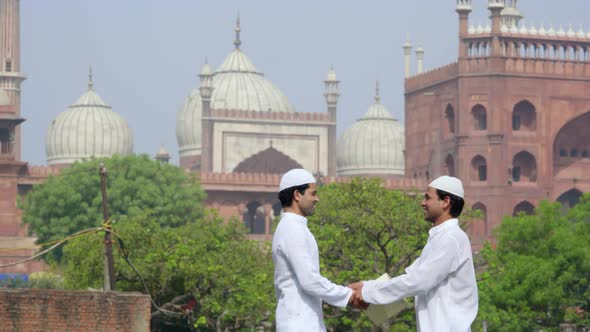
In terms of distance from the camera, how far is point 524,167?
76.3 m

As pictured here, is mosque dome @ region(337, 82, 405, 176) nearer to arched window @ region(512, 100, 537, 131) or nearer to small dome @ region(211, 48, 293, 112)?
small dome @ region(211, 48, 293, 112)

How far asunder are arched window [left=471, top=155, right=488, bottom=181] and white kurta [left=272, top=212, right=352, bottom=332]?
2616 inches

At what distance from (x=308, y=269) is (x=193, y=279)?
21.2m

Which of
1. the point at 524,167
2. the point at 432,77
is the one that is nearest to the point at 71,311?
the point at 524,167

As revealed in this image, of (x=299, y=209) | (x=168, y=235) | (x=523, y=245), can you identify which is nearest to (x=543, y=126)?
(x=523, y=245)

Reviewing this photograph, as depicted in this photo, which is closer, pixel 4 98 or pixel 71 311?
pixel 71 311

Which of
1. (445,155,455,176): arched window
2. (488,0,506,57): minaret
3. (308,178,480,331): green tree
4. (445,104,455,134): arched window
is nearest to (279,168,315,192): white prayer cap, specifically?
(308,178,480,331): green tree

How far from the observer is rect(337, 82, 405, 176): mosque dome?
98.3m

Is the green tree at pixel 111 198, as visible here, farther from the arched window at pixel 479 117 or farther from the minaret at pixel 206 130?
the minaret at pixel 206 130

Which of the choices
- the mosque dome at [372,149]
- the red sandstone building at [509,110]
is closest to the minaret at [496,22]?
the red sandstone building at [509,110]

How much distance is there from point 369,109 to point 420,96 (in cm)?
2378

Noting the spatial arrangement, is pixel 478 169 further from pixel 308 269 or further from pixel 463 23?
pixel 308 269

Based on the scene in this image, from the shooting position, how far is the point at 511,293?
35.4 meters

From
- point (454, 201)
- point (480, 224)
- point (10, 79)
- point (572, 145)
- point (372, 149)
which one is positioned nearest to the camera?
point (454, 201)
